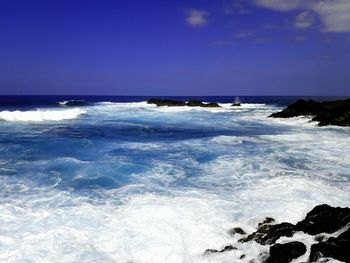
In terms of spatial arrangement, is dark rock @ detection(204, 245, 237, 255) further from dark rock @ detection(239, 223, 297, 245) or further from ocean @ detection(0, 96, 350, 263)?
dark rock @ detection(239, 223, 297, 245)

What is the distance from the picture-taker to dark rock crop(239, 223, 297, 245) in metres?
7.12

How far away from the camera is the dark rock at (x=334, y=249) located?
5848mm

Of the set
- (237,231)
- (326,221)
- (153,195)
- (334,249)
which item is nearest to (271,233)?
(237,231)

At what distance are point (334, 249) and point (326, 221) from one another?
1.38 m

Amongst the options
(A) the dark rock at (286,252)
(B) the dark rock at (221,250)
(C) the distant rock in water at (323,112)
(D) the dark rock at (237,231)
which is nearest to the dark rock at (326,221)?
(A) the dark rock at (286,252)

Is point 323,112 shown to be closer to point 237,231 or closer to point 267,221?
point 267,221

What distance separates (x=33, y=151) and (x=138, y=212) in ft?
31.1

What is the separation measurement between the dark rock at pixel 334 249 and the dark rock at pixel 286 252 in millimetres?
221

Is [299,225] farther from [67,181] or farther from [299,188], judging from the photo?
[67,181]

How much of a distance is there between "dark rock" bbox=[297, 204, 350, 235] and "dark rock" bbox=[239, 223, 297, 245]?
23cm

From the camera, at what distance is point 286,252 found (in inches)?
244

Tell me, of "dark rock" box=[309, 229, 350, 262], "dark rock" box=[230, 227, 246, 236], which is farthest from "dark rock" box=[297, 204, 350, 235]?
"dark rock" box=[230, 227, 246, 236]

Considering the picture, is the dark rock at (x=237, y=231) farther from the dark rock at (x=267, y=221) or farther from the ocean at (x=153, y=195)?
the dark rock at (x=267, y=221)

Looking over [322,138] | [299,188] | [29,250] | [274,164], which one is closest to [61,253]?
[29,250]
